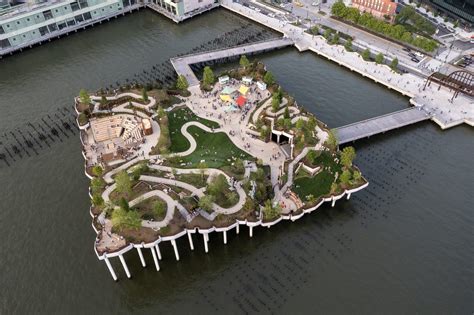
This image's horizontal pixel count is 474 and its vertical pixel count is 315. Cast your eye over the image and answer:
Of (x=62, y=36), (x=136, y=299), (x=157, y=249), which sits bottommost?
(x=136, y=299)

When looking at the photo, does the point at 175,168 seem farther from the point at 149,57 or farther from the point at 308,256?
the point at 149,57

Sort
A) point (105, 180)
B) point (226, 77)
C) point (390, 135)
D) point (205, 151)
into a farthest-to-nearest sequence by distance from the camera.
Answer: point (226, 77) < point (390, 135) < point (205, 151) < point (105, 180)

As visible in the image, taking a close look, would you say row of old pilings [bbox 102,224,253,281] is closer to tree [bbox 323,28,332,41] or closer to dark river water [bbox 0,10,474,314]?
dark river water [bbox 0,10,474,314]

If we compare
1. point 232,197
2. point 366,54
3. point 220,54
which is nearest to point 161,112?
point 232,197

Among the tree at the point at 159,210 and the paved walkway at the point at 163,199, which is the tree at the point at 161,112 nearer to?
the paved walkway at the point at 163,199

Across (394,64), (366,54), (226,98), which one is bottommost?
(226,98)

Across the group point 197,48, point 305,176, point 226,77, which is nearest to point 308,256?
point 305,176

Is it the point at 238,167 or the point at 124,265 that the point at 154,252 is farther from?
the point at 238,167
